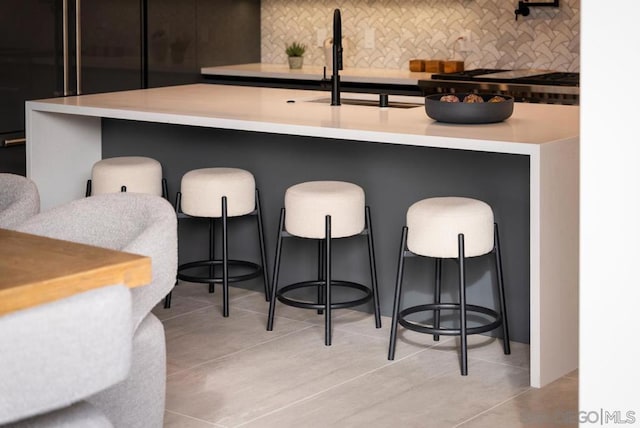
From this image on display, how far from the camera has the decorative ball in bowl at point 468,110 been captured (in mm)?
4309

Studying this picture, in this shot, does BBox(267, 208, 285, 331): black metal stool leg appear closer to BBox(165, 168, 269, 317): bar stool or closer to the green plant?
BBox(165, 168, 269, 317): bar stool

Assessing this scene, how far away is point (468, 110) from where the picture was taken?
431 centimetres

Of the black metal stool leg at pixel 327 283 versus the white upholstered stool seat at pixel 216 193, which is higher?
the white upholstered stool seat at pixel 216 193

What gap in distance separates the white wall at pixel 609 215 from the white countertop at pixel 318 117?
998 millimetres

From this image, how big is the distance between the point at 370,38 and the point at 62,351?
18.1ft

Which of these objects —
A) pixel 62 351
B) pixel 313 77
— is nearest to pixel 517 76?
pixel 313 77

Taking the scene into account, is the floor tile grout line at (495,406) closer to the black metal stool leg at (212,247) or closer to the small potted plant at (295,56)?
the black metal stool leg at (212,247)

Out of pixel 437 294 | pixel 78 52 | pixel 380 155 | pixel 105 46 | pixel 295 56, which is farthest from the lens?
pixel 295 56

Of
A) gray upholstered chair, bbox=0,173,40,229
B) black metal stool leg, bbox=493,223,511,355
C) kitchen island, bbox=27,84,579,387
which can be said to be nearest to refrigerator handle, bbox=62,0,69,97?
kitchen island, bbox=27,84,579,387

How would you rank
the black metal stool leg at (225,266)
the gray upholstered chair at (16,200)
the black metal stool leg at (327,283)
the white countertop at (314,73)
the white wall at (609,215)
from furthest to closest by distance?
1. the white countertop at (314,73)
2. the black metal stool leg at (225,266)
3. the black metal stool leg at (327,283)
4. the gray upholstered chair at (16,200)
5. the white wall at (609,215)

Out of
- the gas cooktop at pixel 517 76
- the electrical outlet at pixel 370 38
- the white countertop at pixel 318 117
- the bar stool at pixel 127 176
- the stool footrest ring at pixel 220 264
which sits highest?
the electrical outlet at pixel 370 38

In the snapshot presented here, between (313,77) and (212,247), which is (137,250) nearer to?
(212,247)

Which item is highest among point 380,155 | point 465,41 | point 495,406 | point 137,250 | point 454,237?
point 465,41

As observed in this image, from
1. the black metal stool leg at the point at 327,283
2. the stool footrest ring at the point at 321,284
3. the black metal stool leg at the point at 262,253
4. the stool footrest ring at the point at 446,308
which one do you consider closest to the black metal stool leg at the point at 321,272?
the stool footrest ring at the point at 321,284
